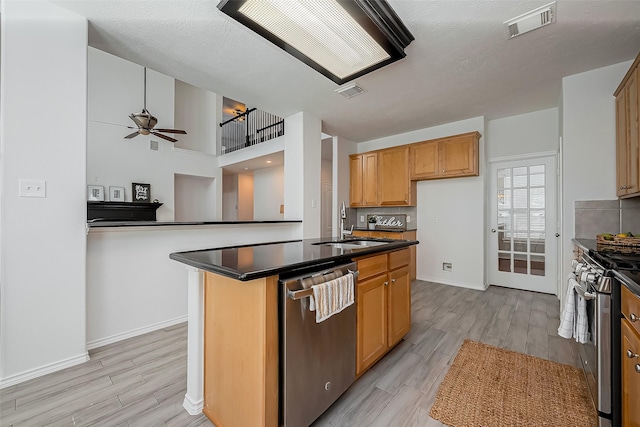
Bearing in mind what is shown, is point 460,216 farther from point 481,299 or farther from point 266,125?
point 266,125

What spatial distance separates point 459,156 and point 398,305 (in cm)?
293

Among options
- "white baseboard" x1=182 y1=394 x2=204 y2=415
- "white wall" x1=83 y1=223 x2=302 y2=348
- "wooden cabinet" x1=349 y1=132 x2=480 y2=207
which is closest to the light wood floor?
"white baseboard" x1=182 y1=394 x2=204 y2=415

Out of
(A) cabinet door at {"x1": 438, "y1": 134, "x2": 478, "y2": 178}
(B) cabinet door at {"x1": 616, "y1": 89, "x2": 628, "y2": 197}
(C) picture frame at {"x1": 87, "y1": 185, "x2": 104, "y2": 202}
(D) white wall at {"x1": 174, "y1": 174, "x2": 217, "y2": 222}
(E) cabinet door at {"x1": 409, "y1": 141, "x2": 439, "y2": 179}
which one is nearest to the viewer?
(B) cabinet door at {"x1": 616, "y1": 89, "x2": 628, "y2": 197}

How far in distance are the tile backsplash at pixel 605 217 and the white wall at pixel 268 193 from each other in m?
5.68

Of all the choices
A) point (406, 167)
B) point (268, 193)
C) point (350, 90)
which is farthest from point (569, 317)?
point (268, 193)

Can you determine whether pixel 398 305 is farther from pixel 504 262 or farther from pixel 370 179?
pixel 370 179

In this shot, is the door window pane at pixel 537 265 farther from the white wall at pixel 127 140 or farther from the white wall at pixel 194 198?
the white wall at pixel 127 140

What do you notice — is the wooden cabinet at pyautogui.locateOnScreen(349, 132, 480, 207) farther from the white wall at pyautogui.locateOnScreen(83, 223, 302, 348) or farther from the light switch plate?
the light switch plate

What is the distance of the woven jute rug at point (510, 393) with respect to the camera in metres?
1.50

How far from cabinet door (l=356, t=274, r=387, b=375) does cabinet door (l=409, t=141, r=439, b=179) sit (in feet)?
9.81

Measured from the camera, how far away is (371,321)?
188cm

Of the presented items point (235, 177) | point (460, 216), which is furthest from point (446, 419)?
point (235, 177)

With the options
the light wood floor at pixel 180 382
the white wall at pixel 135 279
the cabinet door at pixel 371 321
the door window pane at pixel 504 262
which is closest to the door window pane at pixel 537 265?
the door window pane at pixel 504 262

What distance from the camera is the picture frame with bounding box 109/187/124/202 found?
5559 mm
